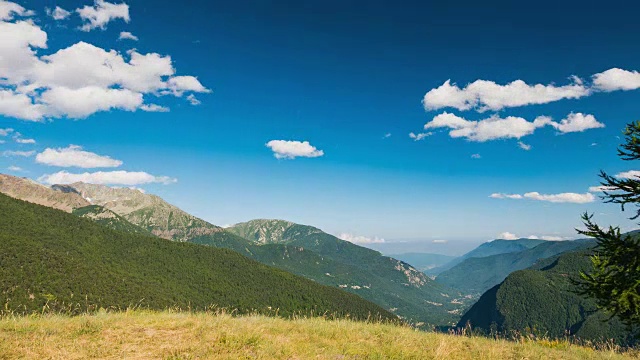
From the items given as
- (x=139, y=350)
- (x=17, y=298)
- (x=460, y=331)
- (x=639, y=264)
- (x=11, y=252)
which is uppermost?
(x=639, y=264)

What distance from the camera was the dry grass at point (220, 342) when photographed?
9812 millimetres

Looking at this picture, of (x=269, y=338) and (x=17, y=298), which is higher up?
(x=269, y=338)

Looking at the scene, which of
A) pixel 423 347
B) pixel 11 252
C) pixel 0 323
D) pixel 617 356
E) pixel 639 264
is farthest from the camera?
pixel 11 252

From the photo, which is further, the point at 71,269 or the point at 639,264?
the point at 71,269

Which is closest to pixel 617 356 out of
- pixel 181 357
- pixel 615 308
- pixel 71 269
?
pixel 615 308

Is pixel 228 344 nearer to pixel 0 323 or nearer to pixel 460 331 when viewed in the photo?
pixel 0 323

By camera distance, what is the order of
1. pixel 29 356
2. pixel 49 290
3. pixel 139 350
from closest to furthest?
1. pixel 29 356
2. pixel 139 350
3. pixel 49 290

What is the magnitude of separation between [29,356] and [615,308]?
2390 cm

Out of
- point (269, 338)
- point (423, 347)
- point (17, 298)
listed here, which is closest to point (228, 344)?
point (269, 338)

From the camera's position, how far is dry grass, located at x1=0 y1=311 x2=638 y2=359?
32.2 ft

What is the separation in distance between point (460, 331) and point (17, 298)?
202091 mm

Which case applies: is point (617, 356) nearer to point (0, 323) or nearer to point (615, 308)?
point (615, 308)

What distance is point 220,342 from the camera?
1075 centimetres

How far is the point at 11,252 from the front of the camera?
196 meters
